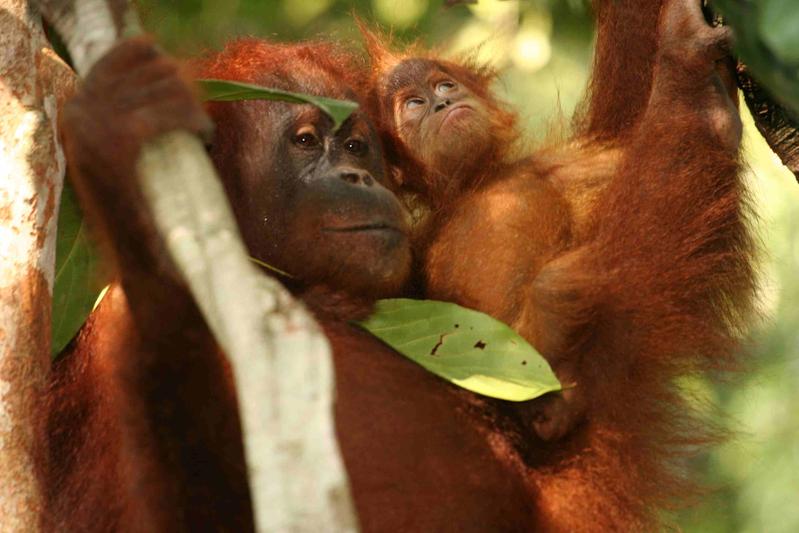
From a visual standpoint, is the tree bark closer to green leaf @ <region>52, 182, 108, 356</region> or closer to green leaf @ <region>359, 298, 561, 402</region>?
green leaf @ <region>52, 182, 108, 356</region>

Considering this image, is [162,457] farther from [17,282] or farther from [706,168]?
[706,168]

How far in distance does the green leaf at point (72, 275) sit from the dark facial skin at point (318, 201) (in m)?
0.49

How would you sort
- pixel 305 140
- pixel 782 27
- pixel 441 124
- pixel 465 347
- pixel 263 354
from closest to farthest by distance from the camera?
pixel 263 354 < pixel 782 27 < pixel 465 347 < pixel 305 140 < pixel 441 124

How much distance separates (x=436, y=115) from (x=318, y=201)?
75 centimetres

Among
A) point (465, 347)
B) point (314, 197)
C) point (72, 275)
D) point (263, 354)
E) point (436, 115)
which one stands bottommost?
point (72, 275)

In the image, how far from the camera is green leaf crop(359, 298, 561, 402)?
3.17m

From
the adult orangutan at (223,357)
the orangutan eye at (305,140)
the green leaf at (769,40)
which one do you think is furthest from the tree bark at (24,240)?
the green leaf at (769,40)

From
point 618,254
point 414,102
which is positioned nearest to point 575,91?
point 414,102

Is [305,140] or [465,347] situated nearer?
[465,347]

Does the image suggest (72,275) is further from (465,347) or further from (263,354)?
(263,354)

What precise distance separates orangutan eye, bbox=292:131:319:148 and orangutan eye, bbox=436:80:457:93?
667 mm

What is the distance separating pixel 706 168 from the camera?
11.8 feet

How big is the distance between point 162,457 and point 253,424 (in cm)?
105

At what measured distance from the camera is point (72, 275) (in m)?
3.47
